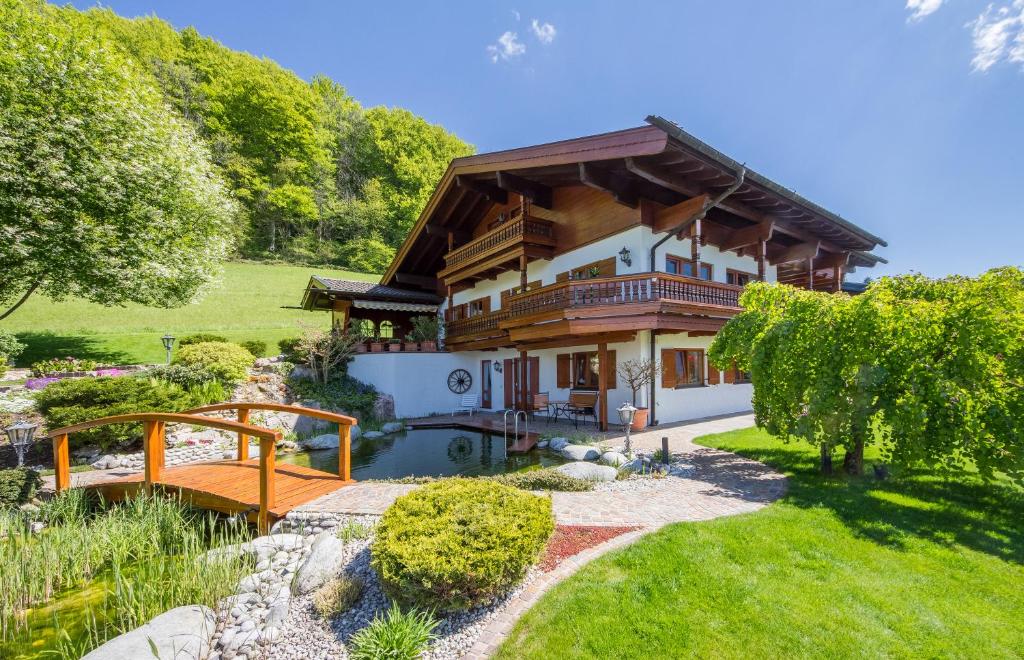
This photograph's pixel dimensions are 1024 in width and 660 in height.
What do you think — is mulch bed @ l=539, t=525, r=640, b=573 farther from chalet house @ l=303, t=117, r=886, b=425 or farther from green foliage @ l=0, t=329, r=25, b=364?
green foliage @ l=0, t=329, r=25, b=364

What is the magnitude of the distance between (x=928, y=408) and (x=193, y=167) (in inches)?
820

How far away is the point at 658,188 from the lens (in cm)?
1144

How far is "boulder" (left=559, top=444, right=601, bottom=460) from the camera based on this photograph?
27.4ft

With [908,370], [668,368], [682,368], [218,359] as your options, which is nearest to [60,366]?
[218,359]

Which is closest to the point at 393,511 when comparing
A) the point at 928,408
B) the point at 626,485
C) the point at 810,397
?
the point at 626,485

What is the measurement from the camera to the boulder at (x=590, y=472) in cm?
677

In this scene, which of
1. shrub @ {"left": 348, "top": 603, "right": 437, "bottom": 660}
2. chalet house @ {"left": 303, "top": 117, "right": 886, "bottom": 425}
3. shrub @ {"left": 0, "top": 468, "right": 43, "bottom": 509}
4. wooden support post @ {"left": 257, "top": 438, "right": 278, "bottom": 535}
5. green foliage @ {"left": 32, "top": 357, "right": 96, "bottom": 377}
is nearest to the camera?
shrub @ {"left": 348, "top": 603, "right": 437, "bottom": 660}

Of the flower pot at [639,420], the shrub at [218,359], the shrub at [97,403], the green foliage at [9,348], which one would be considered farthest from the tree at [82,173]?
the flower pot at [639,420]

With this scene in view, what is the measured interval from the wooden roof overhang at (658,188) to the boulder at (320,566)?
30.0 feet

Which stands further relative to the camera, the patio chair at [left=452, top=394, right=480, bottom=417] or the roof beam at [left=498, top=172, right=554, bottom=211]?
the patio chair at [left=452, top=394, right=480, bottom=417]

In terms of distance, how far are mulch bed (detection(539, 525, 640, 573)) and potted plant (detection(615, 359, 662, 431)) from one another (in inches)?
250

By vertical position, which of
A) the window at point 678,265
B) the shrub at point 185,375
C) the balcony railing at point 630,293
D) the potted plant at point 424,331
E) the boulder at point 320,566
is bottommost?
the boulder at point 320,566

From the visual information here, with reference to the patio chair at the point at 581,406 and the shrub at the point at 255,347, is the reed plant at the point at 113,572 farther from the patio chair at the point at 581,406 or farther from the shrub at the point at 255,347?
the shrub at the point at 255,347

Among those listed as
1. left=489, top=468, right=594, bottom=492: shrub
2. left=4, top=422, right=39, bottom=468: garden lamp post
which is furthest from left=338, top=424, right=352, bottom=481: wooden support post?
left=4, top=422, right=39, bottom=468: garden lamp post
